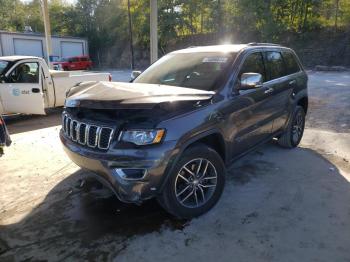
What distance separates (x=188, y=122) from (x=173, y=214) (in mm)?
980

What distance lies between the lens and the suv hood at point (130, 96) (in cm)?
316

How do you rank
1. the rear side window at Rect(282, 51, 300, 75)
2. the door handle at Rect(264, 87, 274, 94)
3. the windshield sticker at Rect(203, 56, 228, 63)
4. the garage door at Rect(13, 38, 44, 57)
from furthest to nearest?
the garage door at Rect(13, 38, 44, 57), the rear side window at Rect(282, 51, 300, 75), the door handle at Rect(264, 87, 274, 94), the windshield sticker at Rect(203, 56, 228, 63)

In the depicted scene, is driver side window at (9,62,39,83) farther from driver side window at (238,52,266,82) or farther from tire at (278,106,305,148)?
tire at (278,106,305,148)

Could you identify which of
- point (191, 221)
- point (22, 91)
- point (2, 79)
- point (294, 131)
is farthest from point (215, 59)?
point (2, 79)

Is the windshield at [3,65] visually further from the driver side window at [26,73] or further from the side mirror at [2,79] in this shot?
the driver side window at [26,73]

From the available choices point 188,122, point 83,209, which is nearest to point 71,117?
point 83,209

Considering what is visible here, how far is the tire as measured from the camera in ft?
18.5

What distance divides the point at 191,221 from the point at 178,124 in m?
1.08

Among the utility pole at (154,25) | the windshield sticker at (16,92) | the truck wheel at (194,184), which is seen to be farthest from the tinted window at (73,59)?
the truck wheel at (194,184)

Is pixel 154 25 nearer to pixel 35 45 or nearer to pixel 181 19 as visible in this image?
pixel 35 45

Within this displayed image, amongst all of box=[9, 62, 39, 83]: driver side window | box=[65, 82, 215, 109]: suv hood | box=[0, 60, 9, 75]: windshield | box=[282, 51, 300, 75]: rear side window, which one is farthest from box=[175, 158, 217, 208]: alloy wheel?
box=[0, 60, 9, 75]: windshield

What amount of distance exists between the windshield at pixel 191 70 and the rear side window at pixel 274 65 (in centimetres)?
93

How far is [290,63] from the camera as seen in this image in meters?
5.62

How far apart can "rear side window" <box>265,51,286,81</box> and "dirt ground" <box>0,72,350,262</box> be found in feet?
4.36
